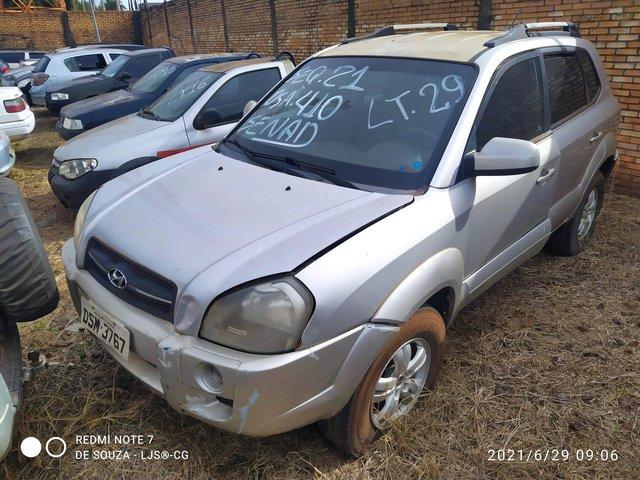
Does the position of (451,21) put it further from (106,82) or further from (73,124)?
(106,82)

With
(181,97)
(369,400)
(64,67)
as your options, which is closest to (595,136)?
(369,400)

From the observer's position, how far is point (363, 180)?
2.18m

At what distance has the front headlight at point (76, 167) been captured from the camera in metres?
4.40

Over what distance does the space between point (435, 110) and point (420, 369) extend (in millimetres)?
1273

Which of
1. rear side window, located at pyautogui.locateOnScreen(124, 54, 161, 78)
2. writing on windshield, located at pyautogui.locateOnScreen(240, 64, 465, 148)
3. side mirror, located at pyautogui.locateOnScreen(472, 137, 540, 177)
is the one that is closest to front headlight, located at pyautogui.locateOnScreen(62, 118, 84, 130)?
rear side window, located at pyautogui.locateOnScreen(124, 54, 161, 78)

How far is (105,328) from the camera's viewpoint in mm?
1997

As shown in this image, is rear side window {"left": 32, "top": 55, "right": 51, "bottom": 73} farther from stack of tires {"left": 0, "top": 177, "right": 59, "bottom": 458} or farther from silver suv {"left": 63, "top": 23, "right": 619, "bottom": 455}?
stack of tires {"left": 0, "top": 177, "right": 59, "bottom": 458}

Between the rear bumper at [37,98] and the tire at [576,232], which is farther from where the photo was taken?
the rear bumper at [37,98]

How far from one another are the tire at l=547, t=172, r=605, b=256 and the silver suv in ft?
1.91

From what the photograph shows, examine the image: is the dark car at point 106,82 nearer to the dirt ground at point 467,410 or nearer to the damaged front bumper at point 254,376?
the dirt ground at point 467,410

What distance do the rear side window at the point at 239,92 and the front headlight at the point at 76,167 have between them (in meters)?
1.22

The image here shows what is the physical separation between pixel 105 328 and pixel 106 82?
8478mm

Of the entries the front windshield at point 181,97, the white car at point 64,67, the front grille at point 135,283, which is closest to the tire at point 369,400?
the front grille at point 135,283

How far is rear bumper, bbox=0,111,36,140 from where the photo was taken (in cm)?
682
